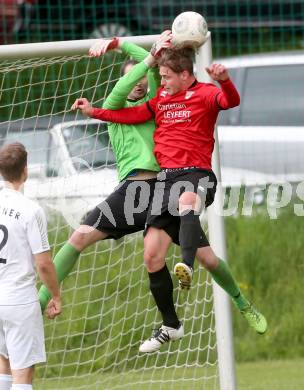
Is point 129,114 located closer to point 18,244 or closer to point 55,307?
point 18,244

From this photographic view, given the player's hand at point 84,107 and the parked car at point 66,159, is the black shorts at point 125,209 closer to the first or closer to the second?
the player's hand at point 84,107

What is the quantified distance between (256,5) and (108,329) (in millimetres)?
5123

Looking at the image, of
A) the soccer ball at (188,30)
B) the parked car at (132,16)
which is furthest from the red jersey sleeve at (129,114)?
the parked car at (132,16)

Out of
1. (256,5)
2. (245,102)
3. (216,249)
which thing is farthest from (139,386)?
(256,5)

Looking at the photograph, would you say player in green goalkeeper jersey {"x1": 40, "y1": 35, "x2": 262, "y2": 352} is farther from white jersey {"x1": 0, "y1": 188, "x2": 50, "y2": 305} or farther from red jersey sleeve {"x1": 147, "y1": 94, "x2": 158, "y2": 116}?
white jersey {"x1": 0, "y1": 188, "x2": 50, "y2": 305}

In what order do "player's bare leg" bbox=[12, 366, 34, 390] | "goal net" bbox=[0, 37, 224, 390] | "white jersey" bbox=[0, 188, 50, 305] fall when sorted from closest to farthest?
"white jersey" bbox=[0, 188, 50, 305] < "player's bare leg" bbox=[12, 366, 34, 390] < "goal net" bbox=[0, 37, 224, 390]

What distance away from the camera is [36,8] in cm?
1380

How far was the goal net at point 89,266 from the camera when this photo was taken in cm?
855

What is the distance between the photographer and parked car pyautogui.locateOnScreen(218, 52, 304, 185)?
11.0 metres

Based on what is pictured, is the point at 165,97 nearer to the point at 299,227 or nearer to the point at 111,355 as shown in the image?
the point at 111,355

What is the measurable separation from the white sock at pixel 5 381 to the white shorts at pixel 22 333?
250 mm

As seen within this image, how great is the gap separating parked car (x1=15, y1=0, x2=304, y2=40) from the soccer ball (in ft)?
19.5

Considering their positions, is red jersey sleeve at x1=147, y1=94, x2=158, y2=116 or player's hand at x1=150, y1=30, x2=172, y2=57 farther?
red jersey sleeve at x1=147, y1=94, x2=158, y2=116

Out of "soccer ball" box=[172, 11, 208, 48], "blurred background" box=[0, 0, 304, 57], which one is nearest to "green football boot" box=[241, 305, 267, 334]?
"soccer ball" box=[172, 11, 208, 48]
